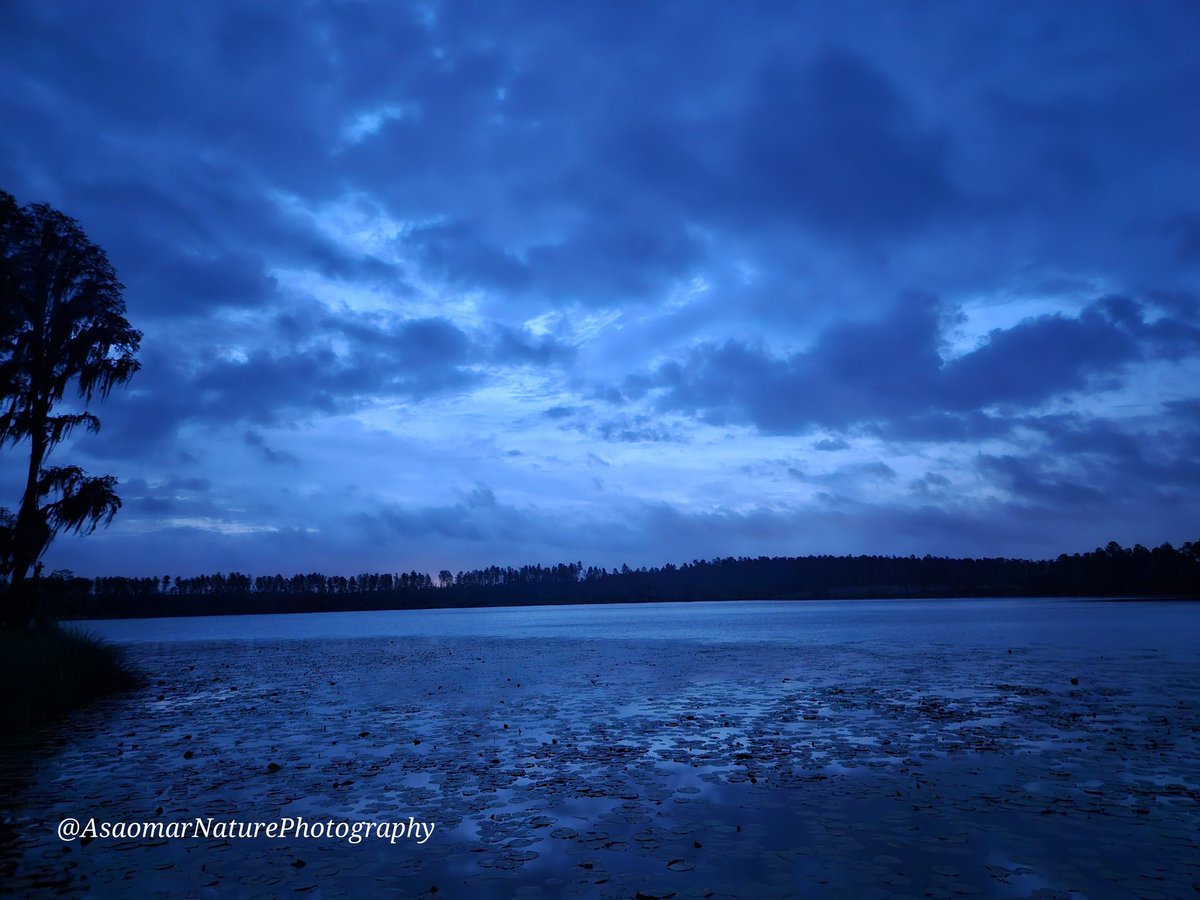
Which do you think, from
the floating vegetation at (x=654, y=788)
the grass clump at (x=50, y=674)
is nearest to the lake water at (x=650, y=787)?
the floating vegetation at (x=654, y=788)

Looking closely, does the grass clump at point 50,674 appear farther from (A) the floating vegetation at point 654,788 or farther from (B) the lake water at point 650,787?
(A) the floating vegetation at point 654,788

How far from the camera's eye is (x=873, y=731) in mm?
17031

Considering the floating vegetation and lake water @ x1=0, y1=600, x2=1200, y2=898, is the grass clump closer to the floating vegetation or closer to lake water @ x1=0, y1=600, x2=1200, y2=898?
lake water @ x1=0, y1=600, x2=1200, y2=898

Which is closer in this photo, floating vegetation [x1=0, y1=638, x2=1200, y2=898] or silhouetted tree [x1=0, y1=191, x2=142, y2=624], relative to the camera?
floating vegetation [x1=0, y1=638, x2=1200, y2=898]

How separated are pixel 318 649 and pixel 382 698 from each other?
33.5m

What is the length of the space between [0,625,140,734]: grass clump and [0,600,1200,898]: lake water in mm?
1159

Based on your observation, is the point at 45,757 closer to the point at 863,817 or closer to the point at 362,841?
the point at 362,841

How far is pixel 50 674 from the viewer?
72.7 ft

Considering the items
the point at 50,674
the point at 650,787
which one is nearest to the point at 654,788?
the point at 650,787

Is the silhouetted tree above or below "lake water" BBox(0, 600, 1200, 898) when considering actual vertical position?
above

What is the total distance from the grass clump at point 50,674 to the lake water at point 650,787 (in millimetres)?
1159

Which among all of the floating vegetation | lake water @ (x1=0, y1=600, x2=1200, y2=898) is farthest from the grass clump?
the floating vegetation

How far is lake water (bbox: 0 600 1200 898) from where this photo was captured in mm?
8539

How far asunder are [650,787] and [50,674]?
19829mm
